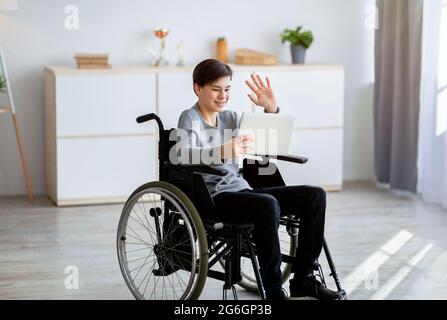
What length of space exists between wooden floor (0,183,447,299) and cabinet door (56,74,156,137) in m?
0.48

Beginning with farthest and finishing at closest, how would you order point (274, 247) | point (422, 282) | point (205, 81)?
Answer: point (422, 282) → point (205, 81) → point (274, 247)

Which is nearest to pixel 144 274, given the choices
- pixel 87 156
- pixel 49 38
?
pixel 87 156

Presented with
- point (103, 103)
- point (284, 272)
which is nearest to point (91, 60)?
point (103, 103)

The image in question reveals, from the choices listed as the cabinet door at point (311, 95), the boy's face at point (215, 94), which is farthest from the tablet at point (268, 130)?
the cabinet door at point (311, 95)

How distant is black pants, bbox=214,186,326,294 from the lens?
3148mm

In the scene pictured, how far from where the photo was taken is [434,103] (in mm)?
5359

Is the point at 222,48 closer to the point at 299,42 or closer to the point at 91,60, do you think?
the point at 299,42

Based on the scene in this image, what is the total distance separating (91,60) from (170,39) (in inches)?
25.6

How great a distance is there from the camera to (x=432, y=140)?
5.38m

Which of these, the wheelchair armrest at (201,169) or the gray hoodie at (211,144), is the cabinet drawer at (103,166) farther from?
the wheelchair armrest at (201,169)

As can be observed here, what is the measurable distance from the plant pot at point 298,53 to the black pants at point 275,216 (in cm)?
239

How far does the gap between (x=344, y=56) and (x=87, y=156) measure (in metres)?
1.90

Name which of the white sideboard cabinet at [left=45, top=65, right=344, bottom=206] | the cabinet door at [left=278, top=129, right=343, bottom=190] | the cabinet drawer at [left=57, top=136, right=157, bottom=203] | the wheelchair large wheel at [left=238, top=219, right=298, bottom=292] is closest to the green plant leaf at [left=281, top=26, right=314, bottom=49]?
the white sideboard cabinet at [left=45, top=65, right=344, bottom=206]
